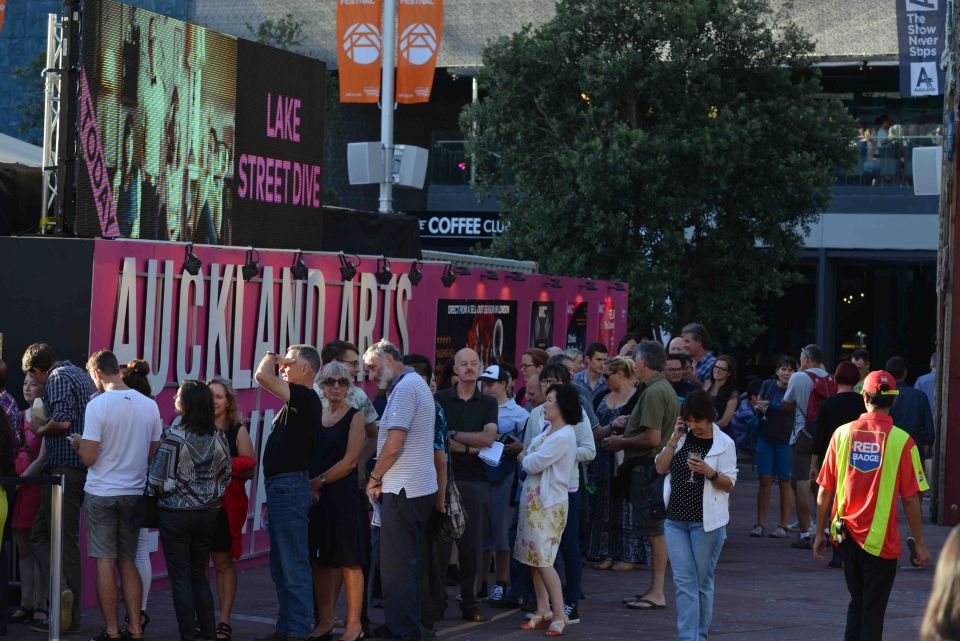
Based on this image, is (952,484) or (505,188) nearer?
(952,484)

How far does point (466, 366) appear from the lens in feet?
31.7

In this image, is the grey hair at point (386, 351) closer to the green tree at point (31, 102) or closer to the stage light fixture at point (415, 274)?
the stage light fixture at point (415, 274)

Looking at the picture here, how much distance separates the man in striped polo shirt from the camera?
28.1ft

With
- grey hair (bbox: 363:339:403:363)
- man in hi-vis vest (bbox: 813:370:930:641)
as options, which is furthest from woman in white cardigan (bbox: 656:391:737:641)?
grey hair (bbox: 363:339:403:363)

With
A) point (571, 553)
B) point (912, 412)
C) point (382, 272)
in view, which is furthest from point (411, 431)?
point (912, 412)

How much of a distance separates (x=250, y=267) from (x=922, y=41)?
12390mm

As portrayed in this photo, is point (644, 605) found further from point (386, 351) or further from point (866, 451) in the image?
point (386, 351)

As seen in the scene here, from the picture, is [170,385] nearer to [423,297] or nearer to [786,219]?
[423,297]

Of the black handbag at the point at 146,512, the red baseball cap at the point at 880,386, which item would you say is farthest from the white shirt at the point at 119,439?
the red baseball cap at the point at 880,386

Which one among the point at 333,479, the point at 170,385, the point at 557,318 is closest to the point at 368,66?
the point at 557,318

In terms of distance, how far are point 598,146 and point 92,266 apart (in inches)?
485

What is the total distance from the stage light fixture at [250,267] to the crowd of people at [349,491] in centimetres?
168

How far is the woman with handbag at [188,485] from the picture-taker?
330 inches

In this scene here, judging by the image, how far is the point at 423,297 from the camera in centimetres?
1409
